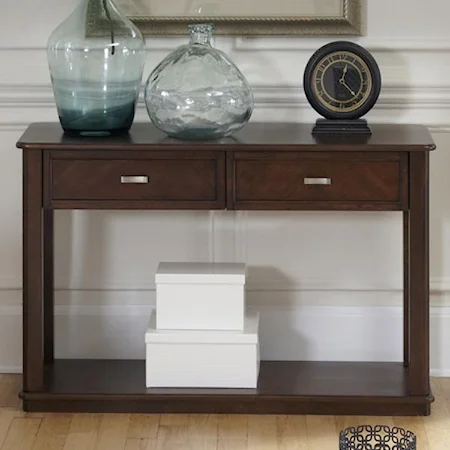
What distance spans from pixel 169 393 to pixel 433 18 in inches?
50.6

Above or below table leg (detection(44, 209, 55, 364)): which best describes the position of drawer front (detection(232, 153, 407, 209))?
above

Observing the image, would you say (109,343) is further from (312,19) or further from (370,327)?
(312,19)

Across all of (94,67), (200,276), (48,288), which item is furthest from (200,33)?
(48,288)

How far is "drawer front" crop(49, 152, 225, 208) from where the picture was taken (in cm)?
295

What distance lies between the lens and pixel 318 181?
2945mm

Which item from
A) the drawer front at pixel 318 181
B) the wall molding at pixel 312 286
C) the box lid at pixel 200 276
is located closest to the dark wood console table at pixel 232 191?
the drawer front at pixel 318 181

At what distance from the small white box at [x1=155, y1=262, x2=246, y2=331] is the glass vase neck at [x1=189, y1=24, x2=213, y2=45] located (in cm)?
62

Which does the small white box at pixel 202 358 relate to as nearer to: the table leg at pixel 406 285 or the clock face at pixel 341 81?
the table leg at pixel 406 285

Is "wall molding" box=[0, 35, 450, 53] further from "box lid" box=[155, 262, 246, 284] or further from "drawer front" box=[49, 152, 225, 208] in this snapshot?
"box lid" box=[155, 262, 246, 284]

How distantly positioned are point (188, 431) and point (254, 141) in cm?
76

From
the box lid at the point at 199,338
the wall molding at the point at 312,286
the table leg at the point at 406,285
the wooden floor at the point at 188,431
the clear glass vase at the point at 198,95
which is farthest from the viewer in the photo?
the wall molding at the point at 312,286

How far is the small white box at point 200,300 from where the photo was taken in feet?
10.2

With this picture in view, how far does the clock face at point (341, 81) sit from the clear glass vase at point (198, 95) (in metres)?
0.20

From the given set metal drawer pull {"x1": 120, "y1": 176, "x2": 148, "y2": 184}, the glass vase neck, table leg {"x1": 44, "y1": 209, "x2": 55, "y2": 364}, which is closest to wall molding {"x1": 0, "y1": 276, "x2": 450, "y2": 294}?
table leg {"x1": 44, "y1": 209, "x2": 55, "y2": 364}
